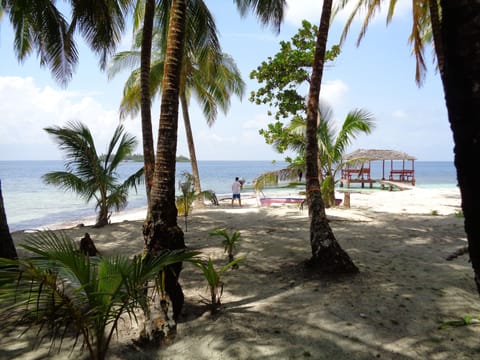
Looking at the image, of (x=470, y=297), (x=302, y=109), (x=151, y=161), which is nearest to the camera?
(x=470, y=297)

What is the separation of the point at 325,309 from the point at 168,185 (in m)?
2.28

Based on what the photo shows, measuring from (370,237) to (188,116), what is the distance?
10715mm

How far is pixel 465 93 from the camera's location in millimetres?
1348

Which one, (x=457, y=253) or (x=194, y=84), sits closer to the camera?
(x=457, y=253)

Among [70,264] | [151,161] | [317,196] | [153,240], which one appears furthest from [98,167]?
[70,264]

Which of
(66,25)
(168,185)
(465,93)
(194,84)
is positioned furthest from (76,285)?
(194,84)

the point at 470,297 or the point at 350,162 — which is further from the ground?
the point at 350,162

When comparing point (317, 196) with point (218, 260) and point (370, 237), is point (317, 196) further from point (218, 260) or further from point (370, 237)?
point (370, 237)

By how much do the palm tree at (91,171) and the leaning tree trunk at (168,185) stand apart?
513 centimetres

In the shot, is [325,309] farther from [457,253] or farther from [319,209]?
[457,253]

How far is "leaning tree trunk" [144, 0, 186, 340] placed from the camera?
335 cm

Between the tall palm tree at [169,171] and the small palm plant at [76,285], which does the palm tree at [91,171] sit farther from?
the small palm plant at [76,285]

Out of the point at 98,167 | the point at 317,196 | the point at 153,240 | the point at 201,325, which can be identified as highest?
the point at 98,167

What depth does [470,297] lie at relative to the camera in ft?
11.2
